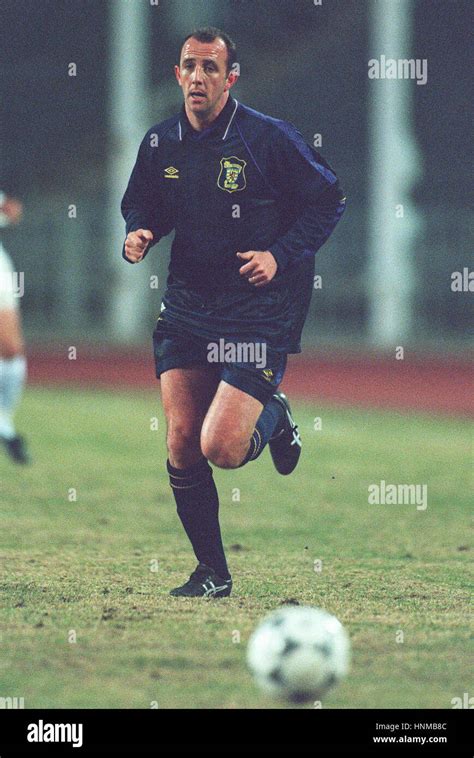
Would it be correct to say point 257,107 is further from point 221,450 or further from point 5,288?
point 221,450

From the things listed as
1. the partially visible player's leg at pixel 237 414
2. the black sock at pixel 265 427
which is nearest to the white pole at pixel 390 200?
the black sock at pixel 265 427

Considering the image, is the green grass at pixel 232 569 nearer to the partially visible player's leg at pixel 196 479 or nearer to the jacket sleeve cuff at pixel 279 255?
the partially visible player's leg at pixel 196 479

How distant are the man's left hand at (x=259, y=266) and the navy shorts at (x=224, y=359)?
268 mm

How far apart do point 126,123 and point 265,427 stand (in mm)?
14265

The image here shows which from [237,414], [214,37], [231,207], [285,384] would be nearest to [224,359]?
[237,414]

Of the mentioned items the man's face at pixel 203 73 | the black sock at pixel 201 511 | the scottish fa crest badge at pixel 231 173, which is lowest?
the black sock at pixel 201 511

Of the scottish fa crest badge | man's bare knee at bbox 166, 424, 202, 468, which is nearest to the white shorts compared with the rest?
man's bare knee at bbox 166, 424, 202, 468

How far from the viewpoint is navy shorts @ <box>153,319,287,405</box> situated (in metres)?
5.51

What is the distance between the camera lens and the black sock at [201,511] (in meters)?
5.66

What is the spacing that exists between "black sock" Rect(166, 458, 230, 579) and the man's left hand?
31.1 inches

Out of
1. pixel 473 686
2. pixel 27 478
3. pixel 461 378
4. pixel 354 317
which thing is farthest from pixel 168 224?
pixel 354 317

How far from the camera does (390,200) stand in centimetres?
1916

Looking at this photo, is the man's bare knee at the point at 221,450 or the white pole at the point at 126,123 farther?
the white pole at the point at 126,123

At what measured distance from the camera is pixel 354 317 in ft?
67.6
